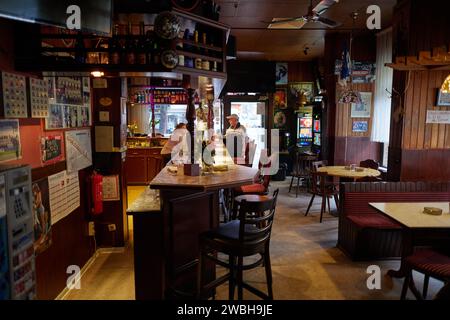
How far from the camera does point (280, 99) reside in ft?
32.0

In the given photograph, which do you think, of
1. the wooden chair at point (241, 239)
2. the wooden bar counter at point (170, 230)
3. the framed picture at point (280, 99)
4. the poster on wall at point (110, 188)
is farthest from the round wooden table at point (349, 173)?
the framed picture at point (280, 99)

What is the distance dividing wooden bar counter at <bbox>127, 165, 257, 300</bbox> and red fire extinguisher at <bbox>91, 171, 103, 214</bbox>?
0.98 metres

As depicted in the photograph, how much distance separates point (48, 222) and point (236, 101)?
724 cm

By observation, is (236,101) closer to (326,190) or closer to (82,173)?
(326,190)

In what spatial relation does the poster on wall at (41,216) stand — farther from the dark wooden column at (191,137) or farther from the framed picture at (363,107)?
the framed picture at (363,107)

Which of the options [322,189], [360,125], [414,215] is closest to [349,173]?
[322,189]

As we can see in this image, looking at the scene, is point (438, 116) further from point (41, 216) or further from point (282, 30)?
point (41, 216)

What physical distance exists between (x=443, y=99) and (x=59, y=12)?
16.3 feet

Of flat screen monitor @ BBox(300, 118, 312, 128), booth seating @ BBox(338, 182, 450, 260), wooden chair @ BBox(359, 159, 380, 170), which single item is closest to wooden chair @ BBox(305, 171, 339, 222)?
wooden chair @ BBox(359, 159, 380, 170)

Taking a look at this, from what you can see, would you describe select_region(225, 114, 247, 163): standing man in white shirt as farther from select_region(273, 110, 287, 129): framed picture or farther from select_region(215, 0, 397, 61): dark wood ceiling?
select_region(215, 0, 397, 61): dark wood ceiling

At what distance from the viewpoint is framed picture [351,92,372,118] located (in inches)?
281

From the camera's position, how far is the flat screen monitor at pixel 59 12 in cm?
190

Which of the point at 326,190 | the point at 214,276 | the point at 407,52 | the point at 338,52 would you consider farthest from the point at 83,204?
the point at 338,52

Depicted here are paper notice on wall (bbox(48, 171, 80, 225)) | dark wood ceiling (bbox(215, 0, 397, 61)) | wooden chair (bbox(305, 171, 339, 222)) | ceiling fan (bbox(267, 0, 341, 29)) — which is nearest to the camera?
paper notice on wall (bbox(48, 171, 80, 225))
